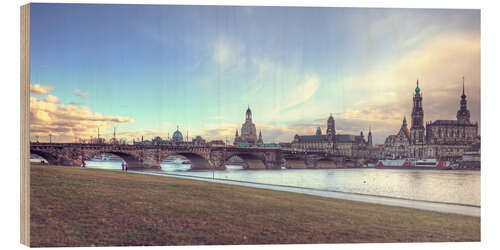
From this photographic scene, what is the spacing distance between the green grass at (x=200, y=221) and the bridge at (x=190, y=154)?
1989 cm

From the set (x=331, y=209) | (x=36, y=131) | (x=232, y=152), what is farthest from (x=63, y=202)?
(x=232, y=152)

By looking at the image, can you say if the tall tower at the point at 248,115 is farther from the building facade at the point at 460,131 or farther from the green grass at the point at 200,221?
the building facade at the point at 460,131

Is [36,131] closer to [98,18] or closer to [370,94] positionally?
[98,18]

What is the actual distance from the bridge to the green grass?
65.3 ft

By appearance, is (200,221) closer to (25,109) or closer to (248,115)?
(25,109)

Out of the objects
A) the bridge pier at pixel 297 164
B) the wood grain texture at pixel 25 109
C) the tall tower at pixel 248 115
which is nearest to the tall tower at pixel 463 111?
the tall tower at pixel 248 115

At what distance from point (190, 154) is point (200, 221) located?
42.1m

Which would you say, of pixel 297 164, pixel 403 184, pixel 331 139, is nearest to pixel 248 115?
pixel 331 139

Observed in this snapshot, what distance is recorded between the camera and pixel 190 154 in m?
51.4

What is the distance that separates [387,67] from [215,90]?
6060 millimetres

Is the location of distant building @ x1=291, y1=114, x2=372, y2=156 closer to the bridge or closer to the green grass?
the bridge

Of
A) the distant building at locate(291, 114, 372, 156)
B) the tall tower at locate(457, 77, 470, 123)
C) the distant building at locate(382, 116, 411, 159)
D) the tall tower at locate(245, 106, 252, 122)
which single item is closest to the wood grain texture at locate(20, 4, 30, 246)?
the tall tower at locate(245, 106, 252, 122)

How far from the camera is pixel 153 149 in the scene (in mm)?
43438

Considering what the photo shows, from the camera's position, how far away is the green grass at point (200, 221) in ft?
30.3
